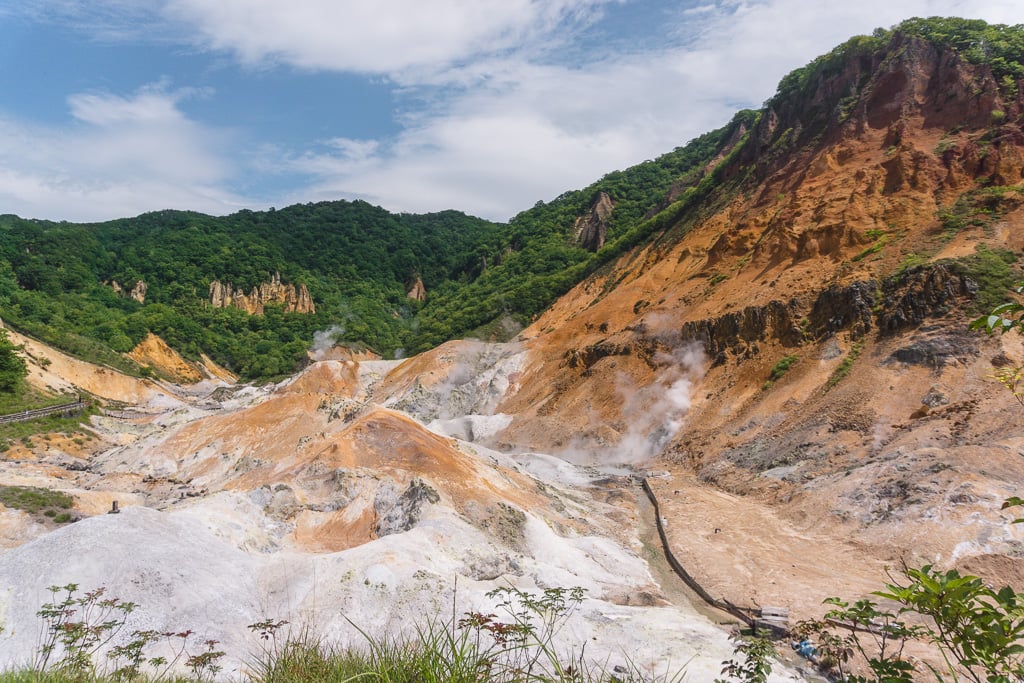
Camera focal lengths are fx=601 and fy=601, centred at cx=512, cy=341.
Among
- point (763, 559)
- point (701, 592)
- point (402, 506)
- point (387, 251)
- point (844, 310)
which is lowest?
Result: point (701, 592)

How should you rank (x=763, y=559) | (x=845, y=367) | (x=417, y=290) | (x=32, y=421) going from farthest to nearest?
(x=417, y=290) < (x=32, y=421) < (x=845, y=367) < (x=763, y=559)

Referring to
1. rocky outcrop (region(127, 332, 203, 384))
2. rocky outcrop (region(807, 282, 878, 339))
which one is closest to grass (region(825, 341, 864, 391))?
rocky outcrop (region(807, 282, 878, 339))

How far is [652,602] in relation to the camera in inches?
496

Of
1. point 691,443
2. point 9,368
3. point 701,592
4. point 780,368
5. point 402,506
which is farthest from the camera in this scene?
point 9,368

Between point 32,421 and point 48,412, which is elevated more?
point 48,412

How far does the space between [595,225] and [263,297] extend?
178 ft

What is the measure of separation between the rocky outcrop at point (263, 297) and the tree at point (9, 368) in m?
55.7

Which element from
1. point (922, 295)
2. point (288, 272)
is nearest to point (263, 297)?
point (288, 272)

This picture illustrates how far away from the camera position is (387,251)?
124812 millimetres

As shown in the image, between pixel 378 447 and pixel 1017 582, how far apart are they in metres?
16.7

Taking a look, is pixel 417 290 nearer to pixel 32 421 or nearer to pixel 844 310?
pixel 32 421

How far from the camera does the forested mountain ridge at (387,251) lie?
39969 millimetres

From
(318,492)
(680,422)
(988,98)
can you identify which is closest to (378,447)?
(318,492)

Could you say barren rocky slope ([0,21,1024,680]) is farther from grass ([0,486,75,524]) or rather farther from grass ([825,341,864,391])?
grass ([0,486,75,524])
